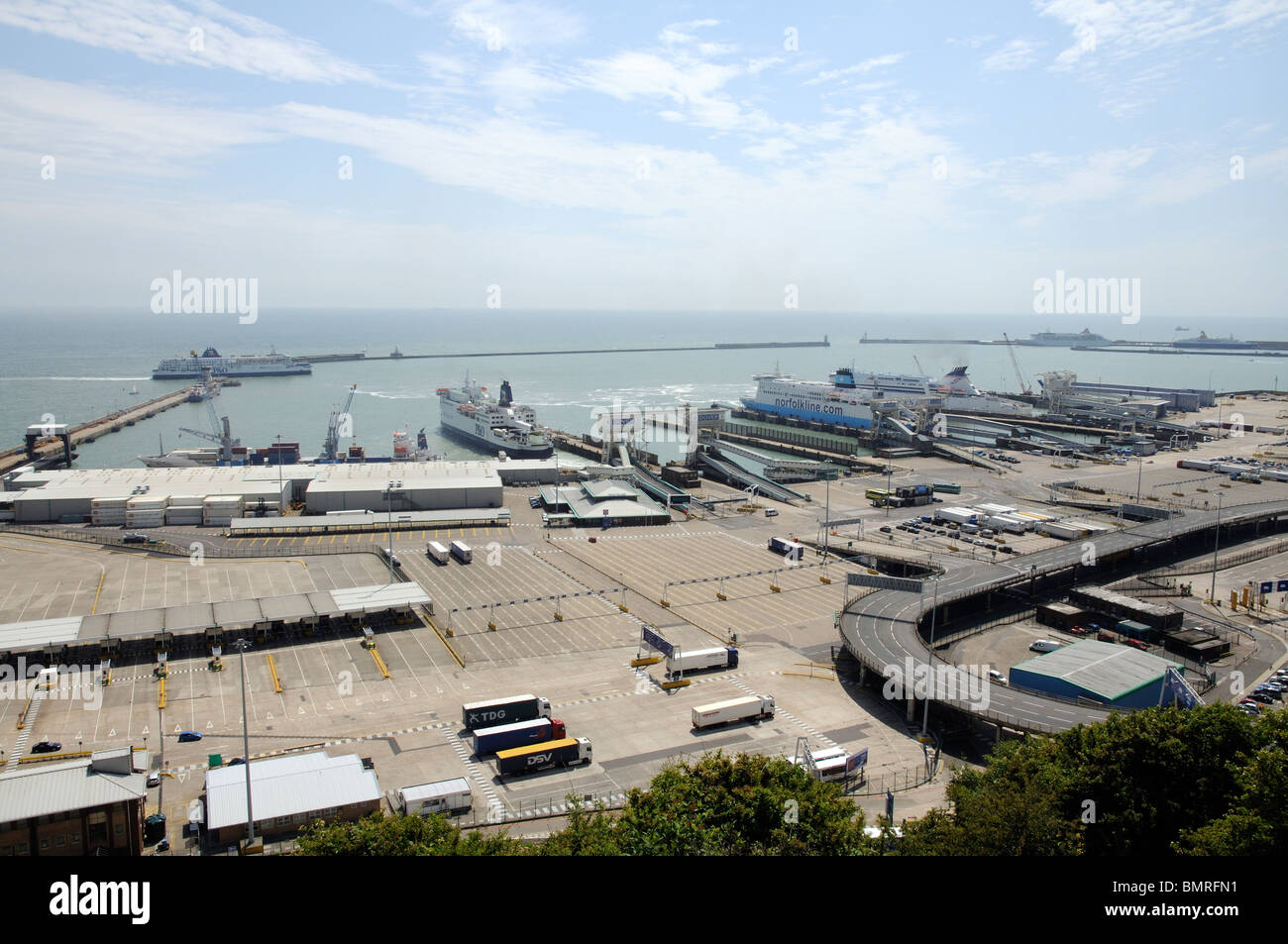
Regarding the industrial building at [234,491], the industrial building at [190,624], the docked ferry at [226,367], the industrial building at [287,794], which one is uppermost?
the docked ferry at [226,367]

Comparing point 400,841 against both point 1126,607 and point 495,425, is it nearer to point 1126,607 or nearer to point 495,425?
point 1126,607

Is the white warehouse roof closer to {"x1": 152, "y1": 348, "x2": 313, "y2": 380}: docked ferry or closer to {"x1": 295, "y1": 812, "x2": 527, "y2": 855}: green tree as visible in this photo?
{"x1": 295, "y1": 812, "x2": 527, "y2": 855}: green tree

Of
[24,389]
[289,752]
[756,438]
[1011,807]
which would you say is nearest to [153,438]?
[24,389]

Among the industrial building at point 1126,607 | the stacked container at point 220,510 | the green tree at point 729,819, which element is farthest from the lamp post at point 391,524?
the industrial building at point 1126,607

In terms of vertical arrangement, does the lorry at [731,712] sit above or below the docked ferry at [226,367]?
below

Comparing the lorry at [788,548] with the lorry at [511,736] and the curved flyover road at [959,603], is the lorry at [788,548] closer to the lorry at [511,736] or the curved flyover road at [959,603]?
the curved flyover road at [959,603]

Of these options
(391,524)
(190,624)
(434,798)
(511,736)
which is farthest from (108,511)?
(434,798)

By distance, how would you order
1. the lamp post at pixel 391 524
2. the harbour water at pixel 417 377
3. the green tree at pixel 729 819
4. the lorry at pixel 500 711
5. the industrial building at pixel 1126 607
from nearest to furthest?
the green tree at pixel 729 819
the lorry at pixel 500 711
the industrial building at pixel 1126 607
the lamp post at pixel 391 524
the harbour water at pixel 417 377

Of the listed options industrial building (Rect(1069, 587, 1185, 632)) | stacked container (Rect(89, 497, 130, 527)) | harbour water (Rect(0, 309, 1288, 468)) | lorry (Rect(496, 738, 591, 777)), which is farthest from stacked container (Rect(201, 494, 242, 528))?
industrial building (Rect(1069, 587, 1185, 632))
